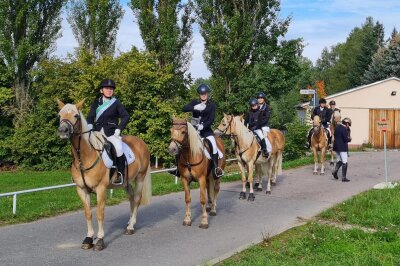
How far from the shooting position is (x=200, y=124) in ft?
33.6

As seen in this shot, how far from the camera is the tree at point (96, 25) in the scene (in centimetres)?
3170

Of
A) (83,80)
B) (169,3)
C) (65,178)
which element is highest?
(169,3)

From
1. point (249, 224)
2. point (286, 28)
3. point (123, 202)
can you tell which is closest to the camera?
point (249, 224)

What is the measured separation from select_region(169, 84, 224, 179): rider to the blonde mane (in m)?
0.66

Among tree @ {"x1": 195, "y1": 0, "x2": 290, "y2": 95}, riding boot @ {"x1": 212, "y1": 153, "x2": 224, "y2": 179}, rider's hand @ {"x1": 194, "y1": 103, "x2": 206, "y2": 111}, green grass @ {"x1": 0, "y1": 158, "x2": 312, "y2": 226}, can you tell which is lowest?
green grass @ {"x1": 0, "y1": 158, "x2": 312, "y2": 226}

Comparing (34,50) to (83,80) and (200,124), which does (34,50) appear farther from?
(200,124)

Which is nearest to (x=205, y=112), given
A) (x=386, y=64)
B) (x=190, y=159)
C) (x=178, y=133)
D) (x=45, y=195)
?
(x=190, y=159)

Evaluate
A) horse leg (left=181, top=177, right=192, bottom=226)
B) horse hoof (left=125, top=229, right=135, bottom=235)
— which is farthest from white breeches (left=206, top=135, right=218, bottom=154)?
horse hoof (left=125, top=229, right=135, bottom=235)

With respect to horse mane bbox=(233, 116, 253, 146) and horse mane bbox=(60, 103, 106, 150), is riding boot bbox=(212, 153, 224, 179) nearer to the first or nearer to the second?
horse mane bbox=(233, 116, 253, 146)

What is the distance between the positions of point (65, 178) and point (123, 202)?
12480mm

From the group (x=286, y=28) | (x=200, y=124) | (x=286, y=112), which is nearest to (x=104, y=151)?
(x=200, y=124)

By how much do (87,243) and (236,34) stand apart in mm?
21487

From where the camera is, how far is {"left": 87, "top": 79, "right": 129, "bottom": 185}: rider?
28.6ft

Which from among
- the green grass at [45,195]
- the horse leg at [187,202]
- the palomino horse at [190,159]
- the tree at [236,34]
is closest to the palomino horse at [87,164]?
the palomino horse at [190,159]
